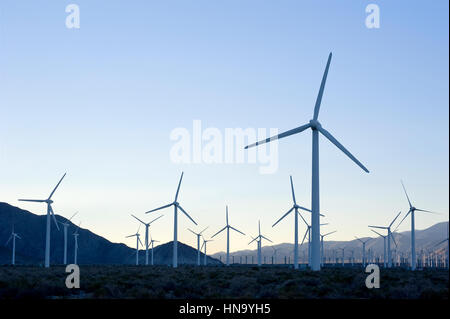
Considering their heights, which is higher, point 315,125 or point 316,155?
point 315,125

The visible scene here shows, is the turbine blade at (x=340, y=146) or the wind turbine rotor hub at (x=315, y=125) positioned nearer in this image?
the turbine blade at (x=340, y=146)

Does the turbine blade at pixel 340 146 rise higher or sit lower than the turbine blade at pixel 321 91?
lower

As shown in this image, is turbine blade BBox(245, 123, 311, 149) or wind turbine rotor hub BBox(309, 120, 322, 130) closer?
turbine blade BBox(245, 123, 311, 149)

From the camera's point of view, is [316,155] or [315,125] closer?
[316,155]

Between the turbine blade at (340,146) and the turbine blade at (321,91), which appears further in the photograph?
the turbine blade at (321,91)

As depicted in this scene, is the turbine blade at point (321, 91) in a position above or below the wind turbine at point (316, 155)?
above

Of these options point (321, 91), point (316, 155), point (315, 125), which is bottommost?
point (316, 155)

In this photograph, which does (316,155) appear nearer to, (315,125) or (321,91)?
(315,125)

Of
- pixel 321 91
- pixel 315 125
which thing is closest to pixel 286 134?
pixel 315 125

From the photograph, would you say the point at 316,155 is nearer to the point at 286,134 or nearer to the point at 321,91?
the point at 286,134
